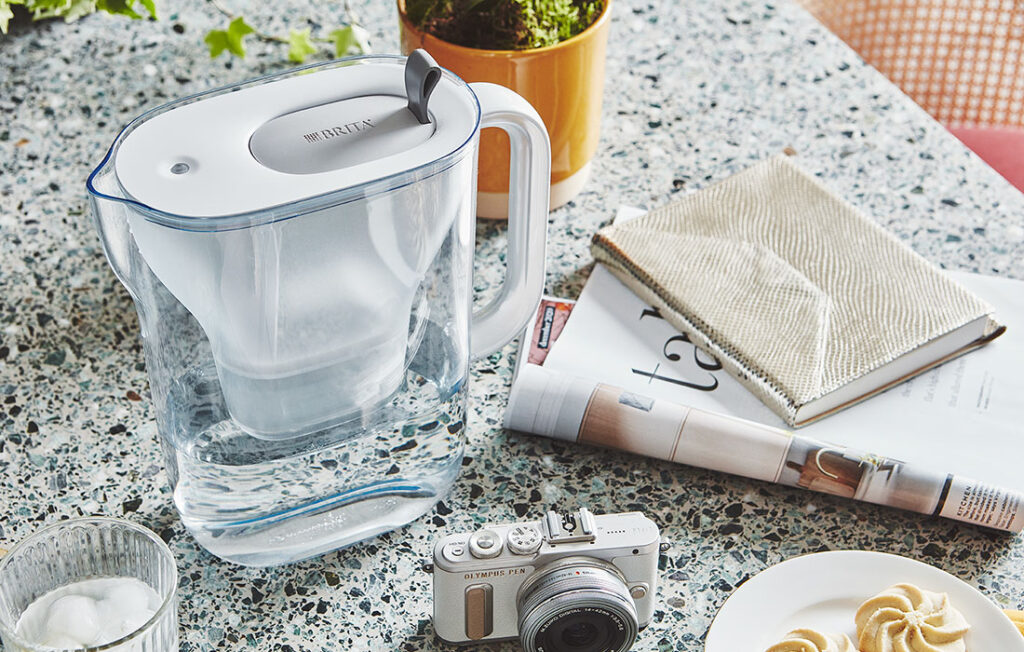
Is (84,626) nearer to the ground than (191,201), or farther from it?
nearer to the ground

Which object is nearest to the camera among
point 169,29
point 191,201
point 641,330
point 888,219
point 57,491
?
point 191,201

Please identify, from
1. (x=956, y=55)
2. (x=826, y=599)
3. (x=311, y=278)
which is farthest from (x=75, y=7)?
(x=956, y=55)

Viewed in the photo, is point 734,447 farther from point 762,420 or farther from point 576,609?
point 576,609

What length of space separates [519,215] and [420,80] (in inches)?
4.2

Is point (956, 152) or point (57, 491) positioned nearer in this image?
point (57, 491)

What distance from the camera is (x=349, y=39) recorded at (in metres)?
0.92

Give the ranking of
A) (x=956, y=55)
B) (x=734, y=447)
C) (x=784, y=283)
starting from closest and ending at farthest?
1. (x=734, y=447)
2. (x=784, y=283)
3. (x=956, y=55)

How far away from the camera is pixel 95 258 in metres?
0.77

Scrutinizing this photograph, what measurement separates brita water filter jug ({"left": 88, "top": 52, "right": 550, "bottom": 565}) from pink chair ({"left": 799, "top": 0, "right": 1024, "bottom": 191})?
91 centimetres

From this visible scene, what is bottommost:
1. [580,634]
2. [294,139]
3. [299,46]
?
[580,634]

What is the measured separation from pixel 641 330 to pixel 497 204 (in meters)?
0.16

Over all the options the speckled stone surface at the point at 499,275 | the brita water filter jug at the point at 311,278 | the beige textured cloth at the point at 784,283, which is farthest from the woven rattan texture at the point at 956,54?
the brita water filter jug at the point at 311,278

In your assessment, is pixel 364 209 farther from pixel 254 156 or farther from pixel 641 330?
pixel 641 330

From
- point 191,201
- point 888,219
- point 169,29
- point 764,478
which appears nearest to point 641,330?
point 764,478
